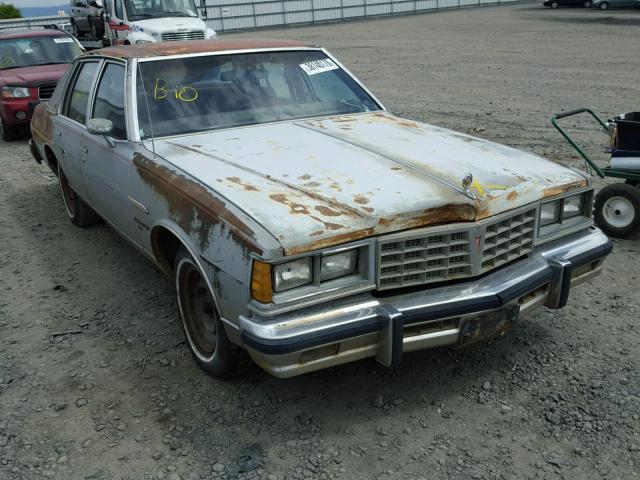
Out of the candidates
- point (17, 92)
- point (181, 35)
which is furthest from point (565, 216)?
point (181, 35)

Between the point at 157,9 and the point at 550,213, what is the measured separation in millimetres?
14358

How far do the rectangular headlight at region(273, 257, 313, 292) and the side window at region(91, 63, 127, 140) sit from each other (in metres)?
1.89

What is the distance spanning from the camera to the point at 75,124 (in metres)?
5.22

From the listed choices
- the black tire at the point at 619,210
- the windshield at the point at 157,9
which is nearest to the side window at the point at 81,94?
the black tire at the point at 619,210

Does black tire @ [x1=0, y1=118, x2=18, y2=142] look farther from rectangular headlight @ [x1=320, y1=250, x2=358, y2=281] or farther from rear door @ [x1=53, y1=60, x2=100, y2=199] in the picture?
rectangular headlight @ [x1=320, y1=250, x2=358, y2=281]

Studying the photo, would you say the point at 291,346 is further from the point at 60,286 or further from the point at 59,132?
the point at 59,132

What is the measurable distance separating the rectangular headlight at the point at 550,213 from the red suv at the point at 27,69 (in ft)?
28.7

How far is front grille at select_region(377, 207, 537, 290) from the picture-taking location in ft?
9.66

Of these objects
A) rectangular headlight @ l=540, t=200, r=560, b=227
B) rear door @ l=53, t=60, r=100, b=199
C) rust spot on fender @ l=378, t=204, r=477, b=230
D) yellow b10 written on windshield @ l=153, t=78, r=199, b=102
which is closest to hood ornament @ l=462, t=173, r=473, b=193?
rust spot on fender @ l=378, t=204, r=477, b=230

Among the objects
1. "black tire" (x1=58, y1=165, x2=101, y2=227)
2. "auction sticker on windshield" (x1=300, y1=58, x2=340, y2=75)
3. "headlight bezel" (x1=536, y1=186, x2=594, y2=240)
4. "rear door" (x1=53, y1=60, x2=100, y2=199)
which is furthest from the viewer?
"black tire" (x1=58, y1=165, x2=101, y2=227)

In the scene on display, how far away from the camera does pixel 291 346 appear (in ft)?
9.02

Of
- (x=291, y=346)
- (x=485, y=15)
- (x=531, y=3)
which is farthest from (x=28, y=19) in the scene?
(x=291, y=346)

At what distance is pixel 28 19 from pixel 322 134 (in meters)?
31.3

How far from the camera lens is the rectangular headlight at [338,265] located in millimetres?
2898
